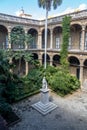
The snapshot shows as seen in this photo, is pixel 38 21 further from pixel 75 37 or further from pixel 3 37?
pixel 75 37

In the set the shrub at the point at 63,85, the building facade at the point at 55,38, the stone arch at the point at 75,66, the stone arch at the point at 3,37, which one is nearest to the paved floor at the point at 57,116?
the shrub at the point at 63,85

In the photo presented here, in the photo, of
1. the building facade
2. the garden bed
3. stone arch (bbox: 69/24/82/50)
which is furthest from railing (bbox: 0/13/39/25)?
the garden bed

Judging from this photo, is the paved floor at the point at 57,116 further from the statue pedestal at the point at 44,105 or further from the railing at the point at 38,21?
the railing at the point at 38,21

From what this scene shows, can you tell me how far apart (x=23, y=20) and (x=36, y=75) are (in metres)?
10.0

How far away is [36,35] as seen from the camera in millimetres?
25938

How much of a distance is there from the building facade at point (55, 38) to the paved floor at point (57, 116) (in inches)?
273

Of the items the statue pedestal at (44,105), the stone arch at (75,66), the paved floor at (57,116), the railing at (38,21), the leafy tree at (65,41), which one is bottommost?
the paved floor at (57,116)

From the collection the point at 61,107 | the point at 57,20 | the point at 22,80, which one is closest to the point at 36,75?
the point at 22,80

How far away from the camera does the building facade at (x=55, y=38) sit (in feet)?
62.8

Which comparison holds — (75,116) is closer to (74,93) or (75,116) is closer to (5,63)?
(74,93)

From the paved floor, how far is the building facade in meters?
6.92

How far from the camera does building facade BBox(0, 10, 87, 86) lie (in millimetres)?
19141

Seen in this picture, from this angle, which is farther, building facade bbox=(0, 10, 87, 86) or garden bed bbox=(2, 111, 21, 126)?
building facade bbox=(0, 10, 87, 86)

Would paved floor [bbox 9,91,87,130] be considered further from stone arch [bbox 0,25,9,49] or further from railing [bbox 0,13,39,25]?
railing [bbox 0,13,39,25]
